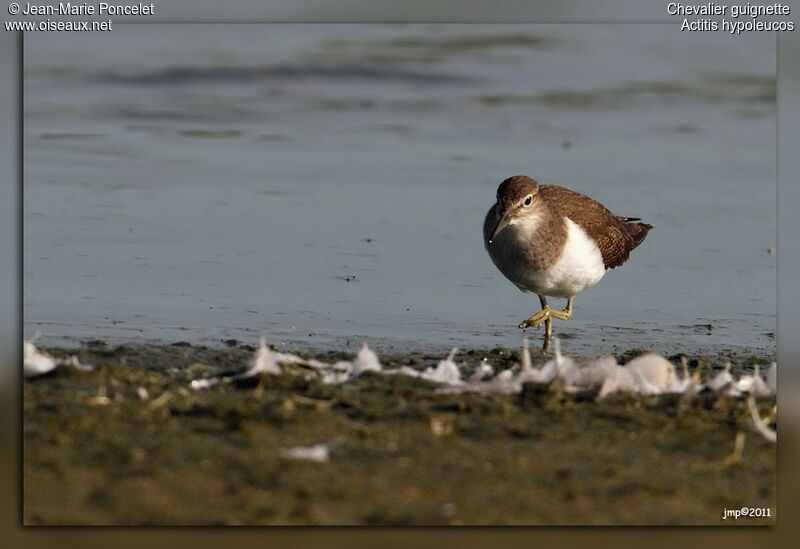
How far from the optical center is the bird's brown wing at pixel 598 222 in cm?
921

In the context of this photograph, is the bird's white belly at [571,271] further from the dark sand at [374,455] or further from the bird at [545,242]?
the dark sand at [374,455]

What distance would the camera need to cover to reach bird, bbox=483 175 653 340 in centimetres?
891

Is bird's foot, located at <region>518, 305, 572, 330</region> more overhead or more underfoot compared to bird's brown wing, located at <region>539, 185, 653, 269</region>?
more underfoot

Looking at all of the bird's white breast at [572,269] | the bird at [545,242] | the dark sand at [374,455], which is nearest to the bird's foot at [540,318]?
the bird at [545,242]

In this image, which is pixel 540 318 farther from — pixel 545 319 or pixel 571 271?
pixel 571 271

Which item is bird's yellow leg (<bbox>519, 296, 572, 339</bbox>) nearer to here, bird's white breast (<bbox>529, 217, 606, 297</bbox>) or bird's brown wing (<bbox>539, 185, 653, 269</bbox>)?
bird's white breast (<bbox>529, 217, 606, 297</bbox>)

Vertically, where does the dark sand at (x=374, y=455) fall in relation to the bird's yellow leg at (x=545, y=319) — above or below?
below

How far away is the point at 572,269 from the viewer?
902cm

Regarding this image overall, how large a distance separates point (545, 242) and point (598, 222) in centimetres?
65

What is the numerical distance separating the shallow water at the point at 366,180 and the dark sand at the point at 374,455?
2.04 metres

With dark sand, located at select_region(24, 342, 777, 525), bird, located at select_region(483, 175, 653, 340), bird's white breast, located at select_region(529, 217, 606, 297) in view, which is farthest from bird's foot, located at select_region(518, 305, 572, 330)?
dark sand, located at select_region(24, 342, 777, 525)

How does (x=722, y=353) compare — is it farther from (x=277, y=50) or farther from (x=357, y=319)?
(x=277, y=50)

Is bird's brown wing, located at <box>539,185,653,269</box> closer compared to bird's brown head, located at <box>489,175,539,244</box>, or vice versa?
bird's brown head, located at <box>489,175,539,244</box>

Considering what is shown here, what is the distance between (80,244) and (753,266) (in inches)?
206
